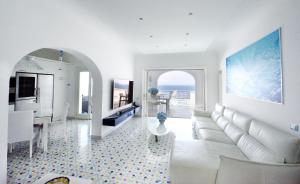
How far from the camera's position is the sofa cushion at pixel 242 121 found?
8.85ft

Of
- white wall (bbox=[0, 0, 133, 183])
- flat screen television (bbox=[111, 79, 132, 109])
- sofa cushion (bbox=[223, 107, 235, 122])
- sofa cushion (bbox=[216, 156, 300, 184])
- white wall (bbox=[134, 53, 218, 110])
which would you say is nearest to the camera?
sofa cushion (bbox=[216, 156, 300, 184])

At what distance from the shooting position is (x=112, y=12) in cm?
290

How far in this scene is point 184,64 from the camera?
20.7 ft

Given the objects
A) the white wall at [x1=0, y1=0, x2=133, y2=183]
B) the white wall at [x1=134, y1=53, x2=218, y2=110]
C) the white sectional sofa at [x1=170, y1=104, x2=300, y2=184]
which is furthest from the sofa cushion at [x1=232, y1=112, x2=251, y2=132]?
the white wall at [x1=0, y1=0, x2=133, y2=183]

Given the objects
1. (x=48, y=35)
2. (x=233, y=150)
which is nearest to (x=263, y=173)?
(x=233, y=150)

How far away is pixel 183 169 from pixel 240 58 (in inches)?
125

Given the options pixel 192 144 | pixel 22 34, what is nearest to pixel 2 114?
pixel 22 34

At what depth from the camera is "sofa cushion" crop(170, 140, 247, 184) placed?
5.92 ft

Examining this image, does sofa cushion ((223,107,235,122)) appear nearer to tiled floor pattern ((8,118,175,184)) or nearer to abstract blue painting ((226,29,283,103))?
abstract blue painting ((226,29,283,103))

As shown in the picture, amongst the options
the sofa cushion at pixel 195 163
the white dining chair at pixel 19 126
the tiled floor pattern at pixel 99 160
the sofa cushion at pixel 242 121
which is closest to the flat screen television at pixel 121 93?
the tiled floor pattern at pixel 99 160

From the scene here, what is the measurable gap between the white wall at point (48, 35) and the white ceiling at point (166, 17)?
421mm

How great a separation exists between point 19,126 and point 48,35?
1.69 meters

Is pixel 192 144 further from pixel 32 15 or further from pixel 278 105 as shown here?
pixel 32 15

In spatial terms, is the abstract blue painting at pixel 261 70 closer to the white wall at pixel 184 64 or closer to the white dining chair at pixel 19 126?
the white wall at pixel 184 64
